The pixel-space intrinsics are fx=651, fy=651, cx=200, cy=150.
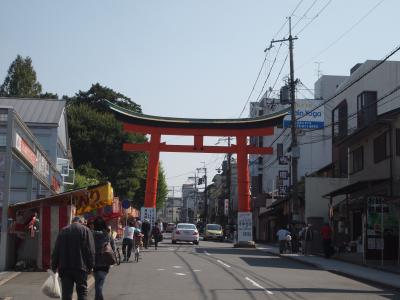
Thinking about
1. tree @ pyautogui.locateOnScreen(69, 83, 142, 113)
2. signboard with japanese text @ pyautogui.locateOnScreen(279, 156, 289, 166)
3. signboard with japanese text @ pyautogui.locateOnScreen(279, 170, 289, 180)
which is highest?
tree @ pyautogui.locateOnScreen(69, 83, 142, 113)

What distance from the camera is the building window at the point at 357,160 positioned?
3497 centimetres

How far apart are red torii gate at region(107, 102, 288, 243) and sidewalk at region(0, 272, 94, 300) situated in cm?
2581

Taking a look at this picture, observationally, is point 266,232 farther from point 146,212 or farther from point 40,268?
point 40,268

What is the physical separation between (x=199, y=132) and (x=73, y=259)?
34394 millimetres

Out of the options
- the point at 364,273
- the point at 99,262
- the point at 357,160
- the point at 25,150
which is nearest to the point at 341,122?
the point at 357,160

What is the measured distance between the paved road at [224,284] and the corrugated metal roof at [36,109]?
22.0 meters

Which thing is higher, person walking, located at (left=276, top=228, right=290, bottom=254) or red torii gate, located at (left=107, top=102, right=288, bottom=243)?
red torii gate, located at (left=107, top=102, right=288, bottom=243)

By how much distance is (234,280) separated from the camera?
1831 cm

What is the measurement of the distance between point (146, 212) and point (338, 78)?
2960cm

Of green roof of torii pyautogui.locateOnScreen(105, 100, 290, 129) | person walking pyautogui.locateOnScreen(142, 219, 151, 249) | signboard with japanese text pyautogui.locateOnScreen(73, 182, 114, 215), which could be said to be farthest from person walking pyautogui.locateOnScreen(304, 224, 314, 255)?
signboard with japanese text pyautogui.locateOnScreen(73, 182, 114, 215)

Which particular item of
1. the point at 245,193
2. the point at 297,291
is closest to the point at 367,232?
the point at 297,291

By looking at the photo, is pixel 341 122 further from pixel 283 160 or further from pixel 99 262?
pixel 99 262

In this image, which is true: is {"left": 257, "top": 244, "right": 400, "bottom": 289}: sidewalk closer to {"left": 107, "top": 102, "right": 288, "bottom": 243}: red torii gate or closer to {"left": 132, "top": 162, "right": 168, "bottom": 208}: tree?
{"left": 107, "top": 102, "right": 288, "bottom": 243}: red torii gate

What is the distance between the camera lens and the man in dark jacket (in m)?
9.78
